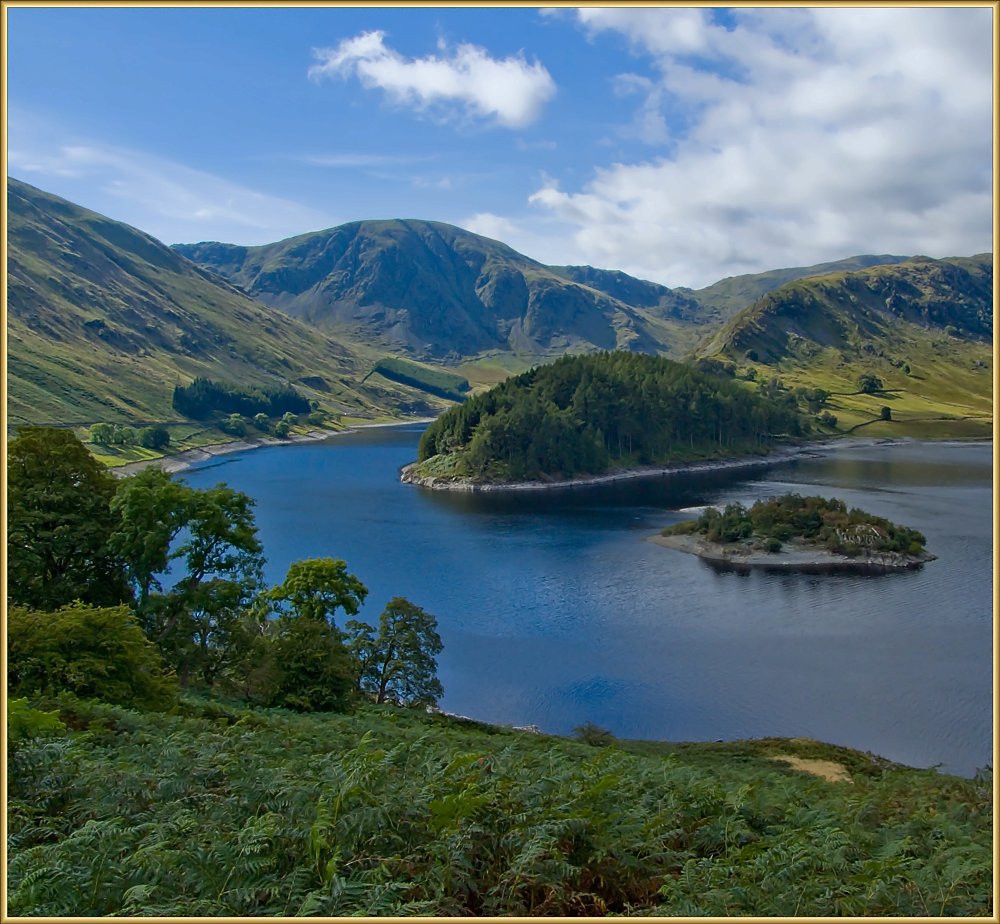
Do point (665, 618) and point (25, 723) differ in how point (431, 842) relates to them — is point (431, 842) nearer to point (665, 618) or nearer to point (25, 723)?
point (25, 723)

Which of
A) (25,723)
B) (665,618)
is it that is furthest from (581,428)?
(25,723)

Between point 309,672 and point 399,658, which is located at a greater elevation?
point 309,672

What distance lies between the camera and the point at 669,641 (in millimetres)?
64750

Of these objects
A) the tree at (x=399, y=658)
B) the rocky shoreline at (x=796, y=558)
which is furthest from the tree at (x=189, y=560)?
the rocky shoreline at (x=796, y=558)

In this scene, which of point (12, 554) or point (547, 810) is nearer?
point (547, 810)

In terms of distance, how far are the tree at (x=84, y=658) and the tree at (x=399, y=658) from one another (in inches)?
807

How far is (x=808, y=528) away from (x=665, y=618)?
3686 centimetres

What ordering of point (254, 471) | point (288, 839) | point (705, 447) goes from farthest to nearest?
1. point (705, 447)
2. point (254, 471)
3. point (288, 839)

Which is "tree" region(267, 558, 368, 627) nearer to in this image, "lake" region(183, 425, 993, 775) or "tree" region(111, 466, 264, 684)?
"tree" region(111, 466, 264, 684)

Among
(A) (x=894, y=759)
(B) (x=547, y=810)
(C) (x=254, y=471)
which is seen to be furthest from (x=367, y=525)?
(B) (x=547, y=810)

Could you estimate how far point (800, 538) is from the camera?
96.7m

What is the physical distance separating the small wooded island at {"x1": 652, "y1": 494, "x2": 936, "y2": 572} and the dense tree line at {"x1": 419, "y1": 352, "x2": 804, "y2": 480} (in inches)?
2180

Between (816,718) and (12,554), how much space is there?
48226mm

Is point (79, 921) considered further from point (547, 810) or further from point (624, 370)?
point (624, 370)
